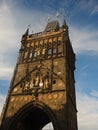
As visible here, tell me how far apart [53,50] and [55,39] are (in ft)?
6.49

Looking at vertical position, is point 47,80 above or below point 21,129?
above

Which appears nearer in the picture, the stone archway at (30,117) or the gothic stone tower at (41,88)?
the stone archway at (30,117)

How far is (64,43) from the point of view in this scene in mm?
20906

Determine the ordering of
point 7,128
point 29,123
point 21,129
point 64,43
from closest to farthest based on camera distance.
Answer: point 7,128, point 21,129, point 29,123, point 64,43

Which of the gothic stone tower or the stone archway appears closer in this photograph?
the stone archway

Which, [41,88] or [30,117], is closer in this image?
[41,88]

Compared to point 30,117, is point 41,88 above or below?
above

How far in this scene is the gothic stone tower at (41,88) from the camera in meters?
15.6

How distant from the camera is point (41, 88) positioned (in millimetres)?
17281

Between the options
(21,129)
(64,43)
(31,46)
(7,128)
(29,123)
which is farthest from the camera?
(31,46)

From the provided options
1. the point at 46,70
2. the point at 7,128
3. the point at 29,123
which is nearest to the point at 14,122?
the point at 7,128

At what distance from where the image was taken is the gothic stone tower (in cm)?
1555

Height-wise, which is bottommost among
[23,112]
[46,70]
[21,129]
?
[21,129]

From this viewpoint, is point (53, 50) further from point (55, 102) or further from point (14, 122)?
point (14, 122)
